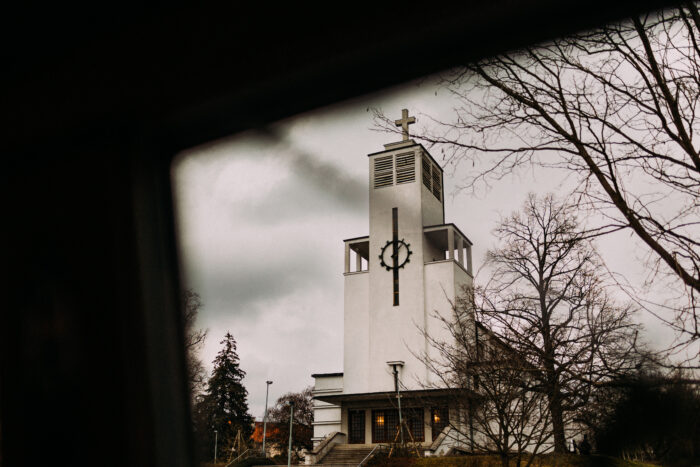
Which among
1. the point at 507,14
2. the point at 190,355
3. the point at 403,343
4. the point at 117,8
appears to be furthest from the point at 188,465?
the point at 403,343

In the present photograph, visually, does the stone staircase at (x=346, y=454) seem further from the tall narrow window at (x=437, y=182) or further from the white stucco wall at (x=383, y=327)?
the tall narrow window at (x=437, y=182)

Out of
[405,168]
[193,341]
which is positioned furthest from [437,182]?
[193,341]

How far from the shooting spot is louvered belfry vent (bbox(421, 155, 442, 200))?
4.75 ft

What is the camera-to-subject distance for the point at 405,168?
4.21 ft

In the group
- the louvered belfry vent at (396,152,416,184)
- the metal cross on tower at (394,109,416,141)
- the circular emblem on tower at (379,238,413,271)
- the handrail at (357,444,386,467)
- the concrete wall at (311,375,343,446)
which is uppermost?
the metal cross on tower at (394,109,416,141)

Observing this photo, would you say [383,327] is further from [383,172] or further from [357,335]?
[383,172]

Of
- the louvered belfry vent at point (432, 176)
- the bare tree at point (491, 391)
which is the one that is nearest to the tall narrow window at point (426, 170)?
the louvered belfry vent at point (432, 176)

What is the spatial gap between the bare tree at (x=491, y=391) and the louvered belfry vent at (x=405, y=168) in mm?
1256

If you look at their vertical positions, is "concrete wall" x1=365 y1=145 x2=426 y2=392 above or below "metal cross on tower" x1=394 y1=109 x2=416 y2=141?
below

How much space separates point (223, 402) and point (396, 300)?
8062 millimetres

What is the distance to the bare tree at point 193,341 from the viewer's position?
134 centimetres

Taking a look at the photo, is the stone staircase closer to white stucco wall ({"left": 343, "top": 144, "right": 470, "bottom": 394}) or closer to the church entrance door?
the church entrance door

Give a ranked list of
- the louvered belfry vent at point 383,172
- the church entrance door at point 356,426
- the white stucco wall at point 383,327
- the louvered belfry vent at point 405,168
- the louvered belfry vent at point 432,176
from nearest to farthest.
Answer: the louvered belfry vent at point 405,168, the louvered belfry vent at point 383,172, the louvered belfry vent at point 432,176, the white stucco wall at point 383,327, the church entrance door at point 356,426

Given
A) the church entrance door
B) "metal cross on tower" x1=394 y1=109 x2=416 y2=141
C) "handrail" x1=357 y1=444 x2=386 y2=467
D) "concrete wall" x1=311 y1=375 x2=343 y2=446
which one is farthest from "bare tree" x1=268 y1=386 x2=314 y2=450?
the church entrance door
